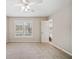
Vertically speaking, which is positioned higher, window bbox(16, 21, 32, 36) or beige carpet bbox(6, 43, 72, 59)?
window bbox(16, 21, 32, 36)

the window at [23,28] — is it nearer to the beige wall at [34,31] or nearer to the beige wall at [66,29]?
the beige wall at [34,31]

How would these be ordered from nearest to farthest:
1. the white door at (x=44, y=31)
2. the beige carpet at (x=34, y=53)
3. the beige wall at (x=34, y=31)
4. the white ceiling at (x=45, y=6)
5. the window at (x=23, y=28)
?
the beige carpet at (x=34, y=53) < the white ceiling at (x=45, y=6) < the white door at (x=44, y=31) < the beige wall at (x=34, y=31) < the window at (x=23, y=28)

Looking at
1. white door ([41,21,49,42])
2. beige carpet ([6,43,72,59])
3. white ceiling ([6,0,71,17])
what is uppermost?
white ceiling ([6,0,71,17])

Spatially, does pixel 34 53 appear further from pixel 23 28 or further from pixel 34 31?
pixel 23 28

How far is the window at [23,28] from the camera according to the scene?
10617mm

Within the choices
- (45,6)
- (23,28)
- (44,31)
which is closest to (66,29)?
(45,6)

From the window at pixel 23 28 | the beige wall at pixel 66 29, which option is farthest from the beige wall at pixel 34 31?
the beige wall at pixel 66 29

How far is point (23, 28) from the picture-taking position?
1076cm

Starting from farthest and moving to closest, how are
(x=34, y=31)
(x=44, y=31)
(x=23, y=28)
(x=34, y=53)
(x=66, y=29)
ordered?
(x=23, y=28)
(x=34, y=31)
(x=44, y=31)
(x=66, y=29)
(x=34, y=53)

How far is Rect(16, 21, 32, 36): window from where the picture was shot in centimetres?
1062

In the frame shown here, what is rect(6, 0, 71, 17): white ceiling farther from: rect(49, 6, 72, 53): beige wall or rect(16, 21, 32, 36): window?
rect(16, 21, 32, 36): window

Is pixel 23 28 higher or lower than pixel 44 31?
higher

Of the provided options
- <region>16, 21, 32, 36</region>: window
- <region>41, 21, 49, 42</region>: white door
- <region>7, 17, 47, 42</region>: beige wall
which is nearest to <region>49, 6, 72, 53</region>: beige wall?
<region>41, 21, 49, 42</region>: white door
